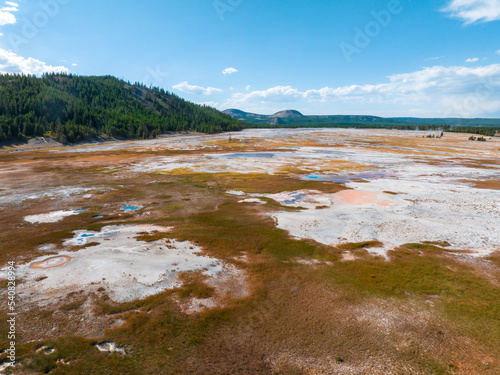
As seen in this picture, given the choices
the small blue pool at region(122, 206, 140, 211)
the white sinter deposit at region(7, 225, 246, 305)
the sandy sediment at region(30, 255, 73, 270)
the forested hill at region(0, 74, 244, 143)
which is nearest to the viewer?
the white sinter deposit at region(7, 225, 246, 305)

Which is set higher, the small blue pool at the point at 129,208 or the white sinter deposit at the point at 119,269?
the small blue pool at the point at 129,208

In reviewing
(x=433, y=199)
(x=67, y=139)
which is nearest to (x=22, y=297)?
(x=433, y=199)

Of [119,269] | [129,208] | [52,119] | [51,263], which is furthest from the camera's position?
[52,119]

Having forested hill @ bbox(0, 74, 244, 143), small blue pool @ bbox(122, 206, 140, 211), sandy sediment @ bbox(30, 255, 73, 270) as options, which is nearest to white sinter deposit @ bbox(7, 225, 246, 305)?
sandy sediment @ bbox(30, 255, 73, 270)

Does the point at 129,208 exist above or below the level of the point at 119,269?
above

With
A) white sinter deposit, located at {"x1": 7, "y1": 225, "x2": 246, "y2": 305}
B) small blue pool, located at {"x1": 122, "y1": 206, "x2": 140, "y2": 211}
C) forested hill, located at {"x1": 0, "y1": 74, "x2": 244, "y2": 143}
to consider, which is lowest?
white sinter deposit, located at {"x1": 7, "y1": 225, "x2": 246, "y2": 305}

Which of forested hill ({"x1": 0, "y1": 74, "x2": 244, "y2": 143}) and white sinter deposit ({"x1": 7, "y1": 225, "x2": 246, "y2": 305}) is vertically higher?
forested hill ({"x1": 0, "y1": 74, "x2": 244, "y2": 143})

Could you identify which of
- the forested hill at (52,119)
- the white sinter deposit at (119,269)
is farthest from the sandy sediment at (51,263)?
the forested hill at (52,119)

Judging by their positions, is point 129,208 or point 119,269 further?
point 129,208

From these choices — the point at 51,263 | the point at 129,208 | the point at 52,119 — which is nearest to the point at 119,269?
the point at 51,263

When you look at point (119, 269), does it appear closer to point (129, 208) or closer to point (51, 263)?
point (51, 263)

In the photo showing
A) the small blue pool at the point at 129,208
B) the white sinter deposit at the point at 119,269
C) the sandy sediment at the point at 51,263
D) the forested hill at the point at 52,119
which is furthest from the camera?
the forested hill at the point at 52,119

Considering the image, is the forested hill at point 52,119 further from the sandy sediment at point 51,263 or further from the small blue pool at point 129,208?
the sandy sediment at point 51,263

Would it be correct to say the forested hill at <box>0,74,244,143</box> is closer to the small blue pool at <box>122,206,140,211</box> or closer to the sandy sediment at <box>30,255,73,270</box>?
the small blue pool at <box>122,206,140,211</box>
